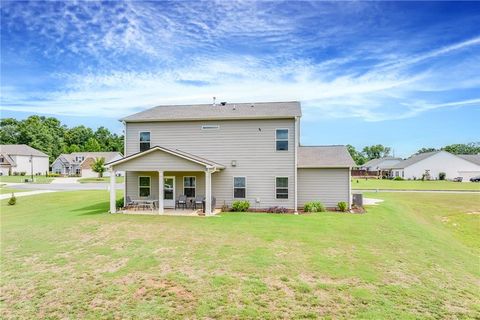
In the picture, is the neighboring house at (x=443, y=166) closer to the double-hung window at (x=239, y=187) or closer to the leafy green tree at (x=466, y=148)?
the leafy green tree at (x=466, y=148)

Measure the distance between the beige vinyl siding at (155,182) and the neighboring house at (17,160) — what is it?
196 ft

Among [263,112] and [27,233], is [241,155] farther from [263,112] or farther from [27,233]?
[27,233]

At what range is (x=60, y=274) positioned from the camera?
26.7 feet

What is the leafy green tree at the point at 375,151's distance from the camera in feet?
391

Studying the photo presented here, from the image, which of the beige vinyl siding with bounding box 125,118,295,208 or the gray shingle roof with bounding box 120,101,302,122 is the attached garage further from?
the gray shingle roof with bounding box 120,101,302,122

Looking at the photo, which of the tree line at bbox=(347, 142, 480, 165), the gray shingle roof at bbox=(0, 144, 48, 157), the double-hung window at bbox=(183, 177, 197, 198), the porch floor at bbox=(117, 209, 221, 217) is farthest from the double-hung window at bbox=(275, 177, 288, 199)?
the tree line at bbox=(347, 142, 480, 165)

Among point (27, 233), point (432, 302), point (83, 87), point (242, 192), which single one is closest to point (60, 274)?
point (27, 233)

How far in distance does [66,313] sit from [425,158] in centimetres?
7121

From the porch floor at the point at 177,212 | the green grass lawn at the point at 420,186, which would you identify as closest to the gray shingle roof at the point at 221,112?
the porch floor at the point at 177,212

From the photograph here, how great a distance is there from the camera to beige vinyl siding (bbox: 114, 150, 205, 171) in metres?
17.2

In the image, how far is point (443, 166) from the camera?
6275 cm

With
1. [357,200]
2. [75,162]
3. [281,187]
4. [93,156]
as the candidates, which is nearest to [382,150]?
[93,156]

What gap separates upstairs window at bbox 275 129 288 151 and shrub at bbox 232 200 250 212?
3905 mm

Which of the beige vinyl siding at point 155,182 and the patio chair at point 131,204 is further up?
the beige vinyl siding at point 155,182
